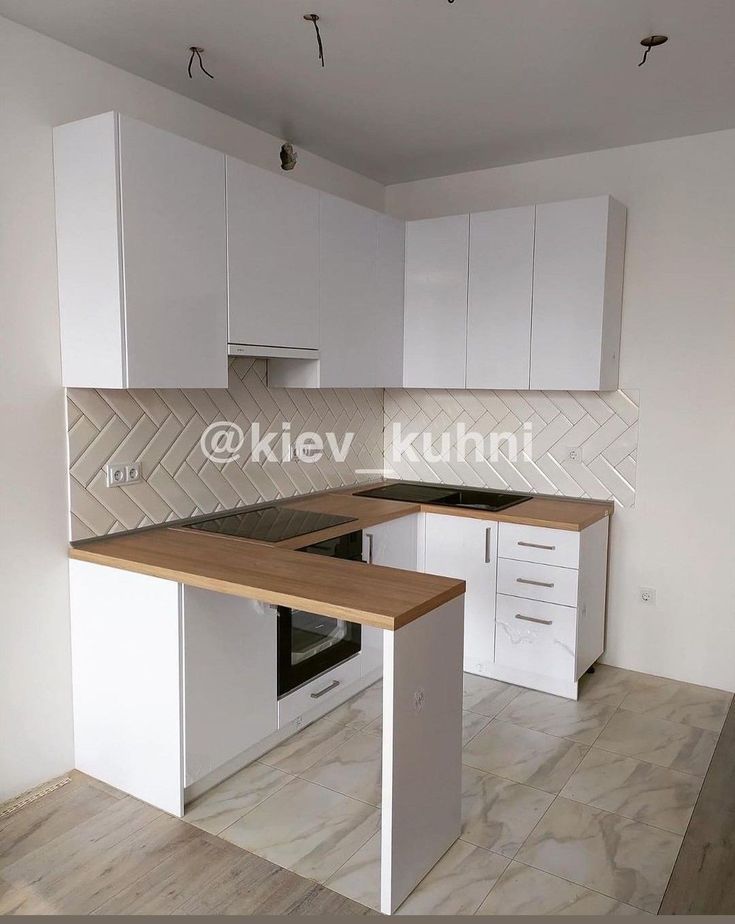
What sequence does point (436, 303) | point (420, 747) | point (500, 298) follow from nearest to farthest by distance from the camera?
point (420, 747) → point (500, 298) → point (436, 303)

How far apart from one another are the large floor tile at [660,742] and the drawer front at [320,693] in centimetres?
102

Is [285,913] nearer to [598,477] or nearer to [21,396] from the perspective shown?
[21,396]

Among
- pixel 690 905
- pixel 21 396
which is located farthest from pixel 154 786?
pixel 690 905

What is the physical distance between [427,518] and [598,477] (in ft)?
2.85

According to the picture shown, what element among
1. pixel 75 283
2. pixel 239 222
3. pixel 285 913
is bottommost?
pixel 285 913

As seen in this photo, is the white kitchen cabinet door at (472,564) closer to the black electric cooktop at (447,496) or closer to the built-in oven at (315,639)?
the black electric cooktop at (447,496)

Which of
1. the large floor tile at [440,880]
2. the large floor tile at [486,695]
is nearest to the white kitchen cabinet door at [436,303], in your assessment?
the large floor tile at [486,695]

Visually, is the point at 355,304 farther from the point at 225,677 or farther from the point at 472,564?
the point at 225,677

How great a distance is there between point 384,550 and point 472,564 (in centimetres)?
46

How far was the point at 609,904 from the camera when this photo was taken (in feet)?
6.44

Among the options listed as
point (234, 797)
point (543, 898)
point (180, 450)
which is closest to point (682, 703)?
point (543, 898)

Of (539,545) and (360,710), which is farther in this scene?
(539,545)

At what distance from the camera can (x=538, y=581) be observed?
322 cm

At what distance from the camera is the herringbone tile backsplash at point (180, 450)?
250 centimetres
